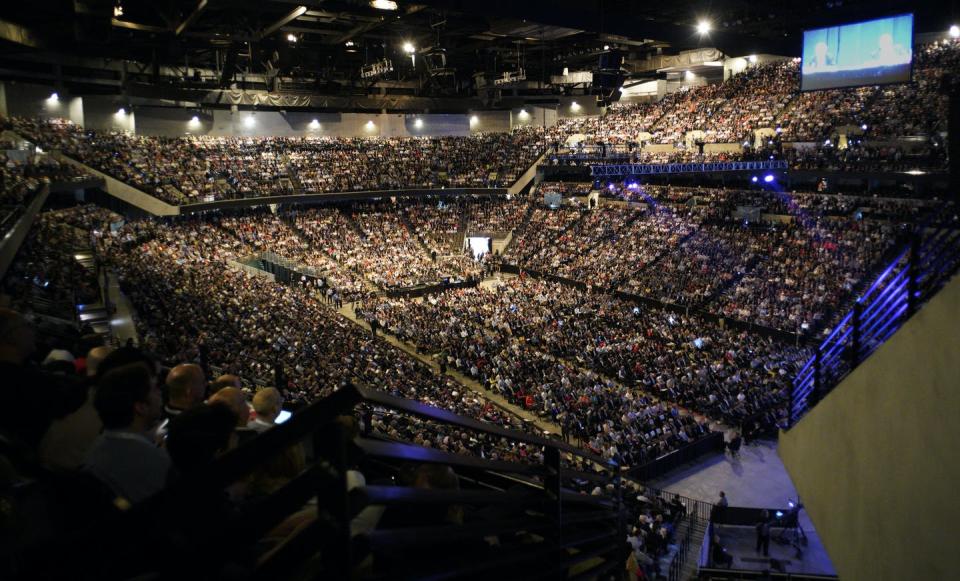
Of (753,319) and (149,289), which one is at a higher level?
(149,289)

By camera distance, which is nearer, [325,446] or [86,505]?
[325,446]

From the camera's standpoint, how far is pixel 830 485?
15.2 ft

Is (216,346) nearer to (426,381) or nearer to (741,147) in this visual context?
(426,381)

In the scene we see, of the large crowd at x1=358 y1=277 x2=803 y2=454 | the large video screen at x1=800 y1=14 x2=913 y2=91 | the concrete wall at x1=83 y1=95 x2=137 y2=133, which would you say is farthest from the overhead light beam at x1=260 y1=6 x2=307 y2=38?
the large video screen at x1=800 y1=14 x2=913 y2=91

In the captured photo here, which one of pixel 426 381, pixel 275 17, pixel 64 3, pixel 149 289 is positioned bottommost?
pixel 426 381

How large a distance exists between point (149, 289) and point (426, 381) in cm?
895

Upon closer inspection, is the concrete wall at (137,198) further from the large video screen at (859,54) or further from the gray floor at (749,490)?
the large video screen at (859,54)

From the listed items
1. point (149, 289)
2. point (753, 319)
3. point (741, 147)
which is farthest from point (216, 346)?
point (741, 147)

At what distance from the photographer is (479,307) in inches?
1118

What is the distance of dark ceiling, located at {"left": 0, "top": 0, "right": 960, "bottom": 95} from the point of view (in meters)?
24.6

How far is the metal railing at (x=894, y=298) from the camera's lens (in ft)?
11.8

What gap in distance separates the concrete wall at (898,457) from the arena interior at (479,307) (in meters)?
0.02

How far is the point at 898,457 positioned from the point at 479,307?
24.9 meters

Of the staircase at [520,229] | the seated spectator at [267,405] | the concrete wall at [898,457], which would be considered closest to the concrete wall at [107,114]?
the staircase at [520,229]
